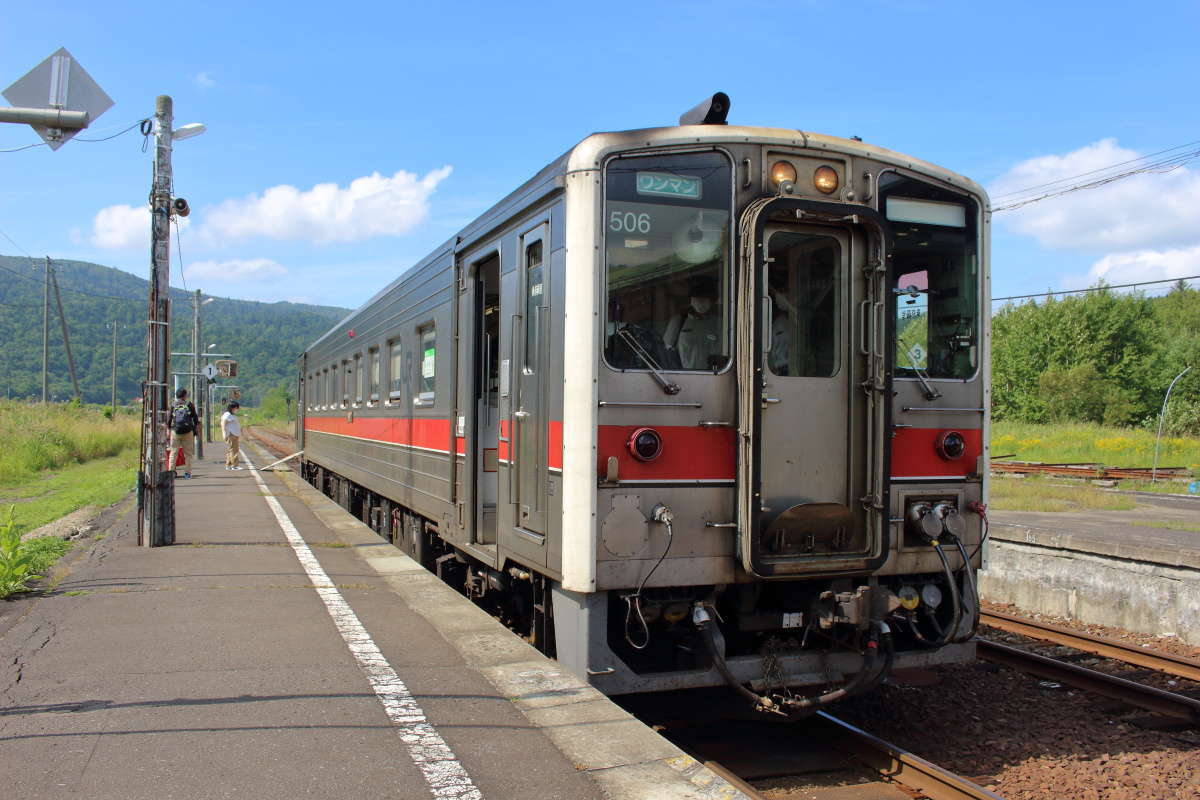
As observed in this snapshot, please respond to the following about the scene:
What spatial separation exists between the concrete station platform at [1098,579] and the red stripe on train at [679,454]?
Answer: 5.14 metres

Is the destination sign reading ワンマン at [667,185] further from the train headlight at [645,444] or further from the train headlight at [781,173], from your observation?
the train headlight at [645,444]

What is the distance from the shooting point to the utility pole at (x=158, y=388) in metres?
10.0

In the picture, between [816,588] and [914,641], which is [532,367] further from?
[914,641]

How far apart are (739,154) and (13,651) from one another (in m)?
5.15

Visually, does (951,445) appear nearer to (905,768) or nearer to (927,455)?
(927,455)

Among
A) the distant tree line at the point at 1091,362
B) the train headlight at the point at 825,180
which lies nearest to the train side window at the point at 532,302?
the train headlight at the point at 825,180

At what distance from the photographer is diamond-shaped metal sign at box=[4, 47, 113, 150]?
700 cm

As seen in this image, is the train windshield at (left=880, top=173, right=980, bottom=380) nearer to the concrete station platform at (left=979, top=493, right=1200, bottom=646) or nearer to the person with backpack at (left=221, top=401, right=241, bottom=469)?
the concrete station platform at (left=979, top=493, right=1200, bottom=646)

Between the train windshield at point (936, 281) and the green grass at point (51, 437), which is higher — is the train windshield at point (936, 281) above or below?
above

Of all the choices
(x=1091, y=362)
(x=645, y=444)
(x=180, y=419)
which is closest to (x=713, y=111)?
(x=645, y=444)

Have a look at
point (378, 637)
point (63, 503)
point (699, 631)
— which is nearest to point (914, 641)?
point (699, 631)

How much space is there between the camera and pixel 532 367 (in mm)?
5648

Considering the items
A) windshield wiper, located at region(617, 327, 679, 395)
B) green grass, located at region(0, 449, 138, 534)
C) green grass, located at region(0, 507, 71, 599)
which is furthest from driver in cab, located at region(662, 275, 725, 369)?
green grass, located at region(0, 449, 138, 534)

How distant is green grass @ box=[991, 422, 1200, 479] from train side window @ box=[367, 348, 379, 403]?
95.9 ft
